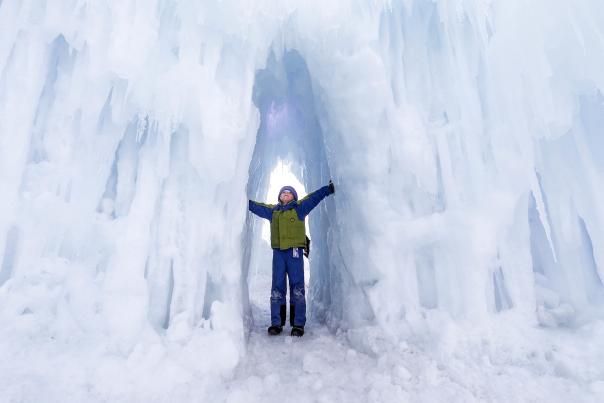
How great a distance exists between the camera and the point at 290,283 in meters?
4.62

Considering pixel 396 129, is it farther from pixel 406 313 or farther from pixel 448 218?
pixel 406 313

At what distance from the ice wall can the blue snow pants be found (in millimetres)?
704

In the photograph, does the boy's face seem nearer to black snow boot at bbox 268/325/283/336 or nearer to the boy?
the boy

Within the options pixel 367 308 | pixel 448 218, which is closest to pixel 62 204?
pixel 367 308

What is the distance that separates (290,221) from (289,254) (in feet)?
1.35

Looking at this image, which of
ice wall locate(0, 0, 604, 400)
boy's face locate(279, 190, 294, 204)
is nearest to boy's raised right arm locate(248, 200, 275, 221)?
boy's face locate(279, 190, 294, 204)

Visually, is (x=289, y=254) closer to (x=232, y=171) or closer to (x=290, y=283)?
(x=290, y=283)

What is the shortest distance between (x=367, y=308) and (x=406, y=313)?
590 mm

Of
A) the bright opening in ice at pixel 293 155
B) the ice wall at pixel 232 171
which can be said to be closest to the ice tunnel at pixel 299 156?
the bright opening in ice at pixel 293 155

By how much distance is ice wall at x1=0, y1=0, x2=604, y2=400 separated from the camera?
3.27 meters

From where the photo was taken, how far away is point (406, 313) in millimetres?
3607

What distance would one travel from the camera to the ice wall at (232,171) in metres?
3.27

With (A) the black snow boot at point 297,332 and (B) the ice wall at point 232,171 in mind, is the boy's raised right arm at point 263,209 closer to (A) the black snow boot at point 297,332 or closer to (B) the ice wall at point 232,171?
(B) the ice wall at point 232,171

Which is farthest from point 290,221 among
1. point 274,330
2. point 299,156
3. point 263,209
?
point 299,156
